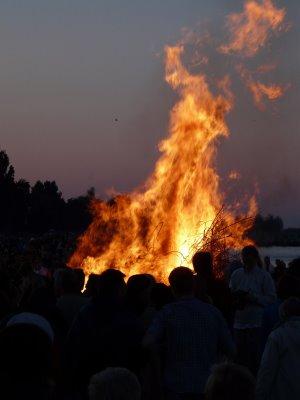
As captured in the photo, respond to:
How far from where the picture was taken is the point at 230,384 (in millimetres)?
3893

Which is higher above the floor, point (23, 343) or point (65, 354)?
point (65, 354)

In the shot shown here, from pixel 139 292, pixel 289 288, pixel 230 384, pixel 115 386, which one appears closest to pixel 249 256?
pixel 289 288

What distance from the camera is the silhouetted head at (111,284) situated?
247 inches

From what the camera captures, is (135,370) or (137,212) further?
(137,212)

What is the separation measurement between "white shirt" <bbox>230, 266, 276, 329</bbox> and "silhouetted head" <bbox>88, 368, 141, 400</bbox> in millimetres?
6695

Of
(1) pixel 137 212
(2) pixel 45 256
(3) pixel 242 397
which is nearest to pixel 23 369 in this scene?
(3) pixel 242 397

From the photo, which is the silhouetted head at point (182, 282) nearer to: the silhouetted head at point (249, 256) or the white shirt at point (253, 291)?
the white shirt at point (253, 291)

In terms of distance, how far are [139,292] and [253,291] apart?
13.2 feet

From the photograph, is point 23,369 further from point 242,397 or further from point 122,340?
point 122,340

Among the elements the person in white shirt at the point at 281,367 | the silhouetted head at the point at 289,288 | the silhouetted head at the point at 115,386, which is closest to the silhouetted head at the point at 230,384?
the silhouetted head at the point at 115,386

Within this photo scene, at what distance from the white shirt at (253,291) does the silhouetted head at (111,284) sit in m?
4.39

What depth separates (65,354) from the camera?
6359mm

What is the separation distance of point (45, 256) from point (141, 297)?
29.5 feet

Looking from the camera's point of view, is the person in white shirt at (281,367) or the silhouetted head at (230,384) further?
the person in white shirt at (281,367)
